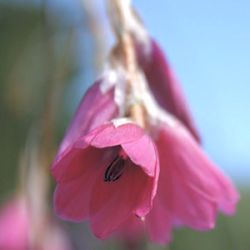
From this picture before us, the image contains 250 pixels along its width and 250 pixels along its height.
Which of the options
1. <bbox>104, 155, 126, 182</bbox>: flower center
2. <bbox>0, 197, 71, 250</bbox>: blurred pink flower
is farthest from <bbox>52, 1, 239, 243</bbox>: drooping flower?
<bbox>0, 197, 71, 250</bbox>: blurred pink flower

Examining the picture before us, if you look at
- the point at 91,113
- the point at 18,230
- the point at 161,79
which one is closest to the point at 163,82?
the point at 161,79

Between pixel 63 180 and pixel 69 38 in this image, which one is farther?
pixel 69 38

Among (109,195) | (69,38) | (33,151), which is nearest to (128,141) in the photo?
(109,195)

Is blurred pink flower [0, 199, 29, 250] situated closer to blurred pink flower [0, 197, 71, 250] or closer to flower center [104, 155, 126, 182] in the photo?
blurred pink flower [0, 197, 71, 250]

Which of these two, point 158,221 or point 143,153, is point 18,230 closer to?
point 158,221

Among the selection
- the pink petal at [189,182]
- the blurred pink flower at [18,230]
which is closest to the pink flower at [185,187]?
the pink petal at [189,182]

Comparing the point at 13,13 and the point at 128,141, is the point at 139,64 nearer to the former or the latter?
the point at 128,141
